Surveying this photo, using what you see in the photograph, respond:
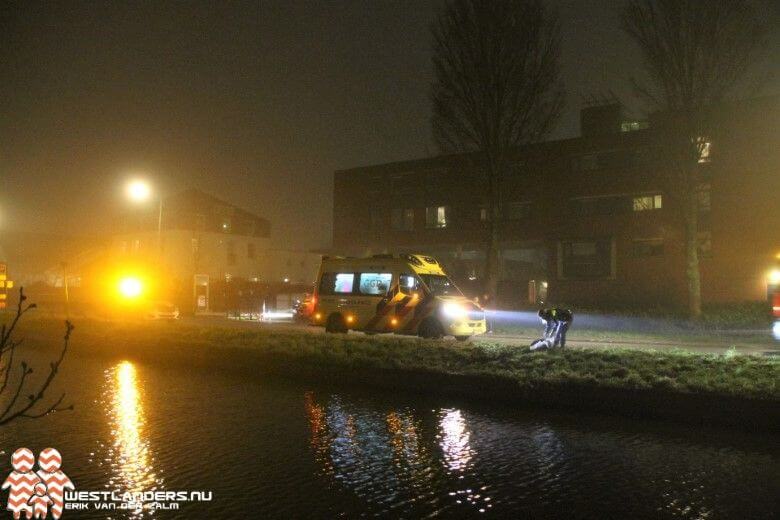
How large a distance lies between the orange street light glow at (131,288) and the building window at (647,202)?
2622 centimetres

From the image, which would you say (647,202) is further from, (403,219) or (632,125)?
(403,219)

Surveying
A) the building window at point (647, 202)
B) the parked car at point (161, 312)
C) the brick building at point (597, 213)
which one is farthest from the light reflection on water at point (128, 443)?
the building window at point (647, 202)

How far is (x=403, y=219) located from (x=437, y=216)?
2.95 meters

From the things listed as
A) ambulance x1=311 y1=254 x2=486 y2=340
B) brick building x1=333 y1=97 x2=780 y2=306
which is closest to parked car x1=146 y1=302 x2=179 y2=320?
ambulance x1=311 y1=254 x2=486 y2=340

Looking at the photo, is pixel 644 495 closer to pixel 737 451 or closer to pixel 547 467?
pixel 547 467

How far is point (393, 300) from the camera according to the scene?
1967 centimetres

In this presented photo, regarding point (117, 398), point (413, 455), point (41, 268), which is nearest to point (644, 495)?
point (413, 455)

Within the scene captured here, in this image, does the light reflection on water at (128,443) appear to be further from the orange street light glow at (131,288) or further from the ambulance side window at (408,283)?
the orange street light glow at (131,288)

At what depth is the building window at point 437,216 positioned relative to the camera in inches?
1896

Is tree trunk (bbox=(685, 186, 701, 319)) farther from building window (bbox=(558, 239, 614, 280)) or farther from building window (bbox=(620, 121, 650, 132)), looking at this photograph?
building window (bbox=(620, 121, 650, 132))

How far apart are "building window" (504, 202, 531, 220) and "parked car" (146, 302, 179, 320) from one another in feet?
69.2

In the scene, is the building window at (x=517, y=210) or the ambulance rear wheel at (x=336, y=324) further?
the building window at (x=517, y=210)

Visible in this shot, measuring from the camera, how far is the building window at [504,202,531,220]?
44984mm

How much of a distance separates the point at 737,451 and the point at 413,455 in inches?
140
